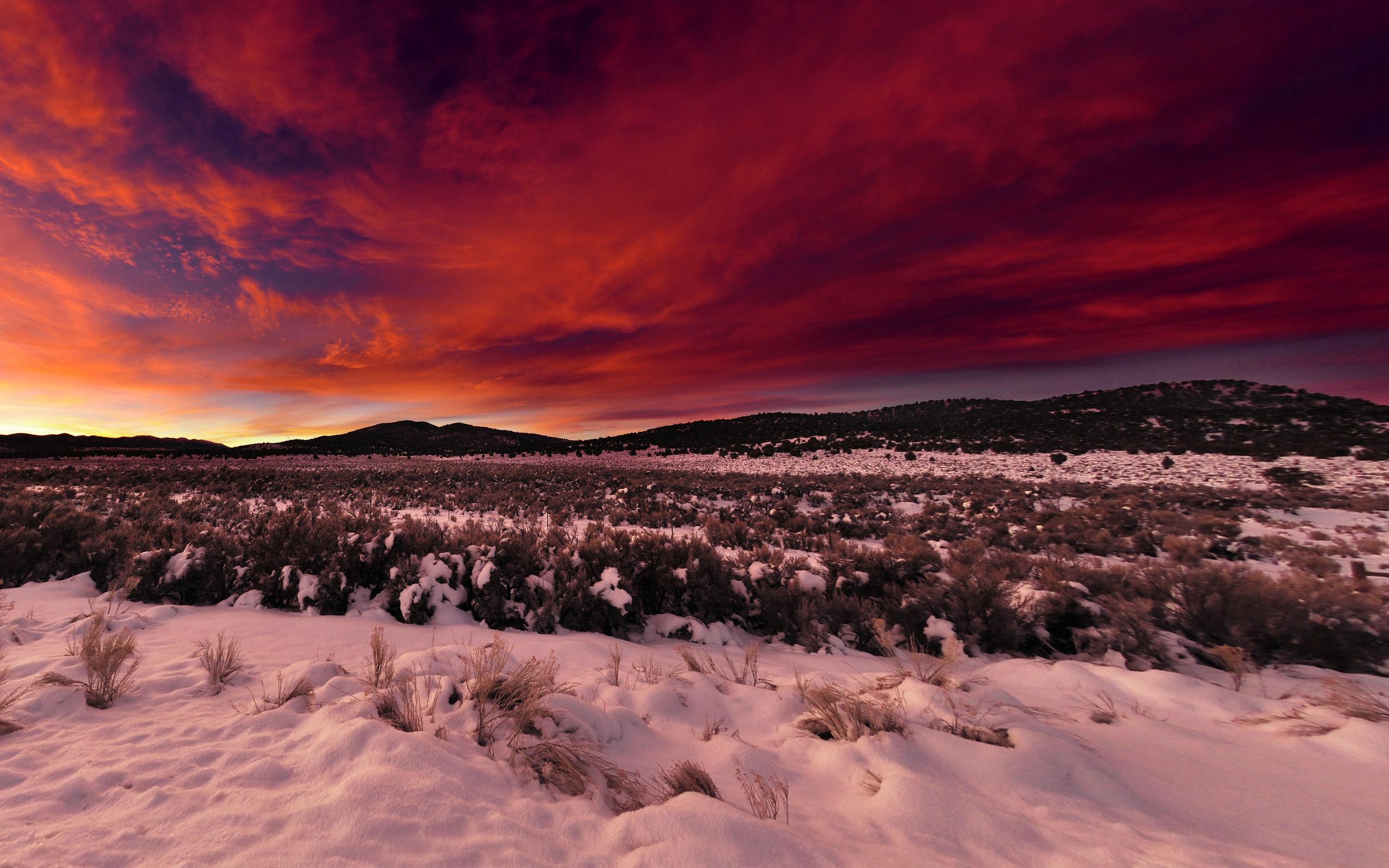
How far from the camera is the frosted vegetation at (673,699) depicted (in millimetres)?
2027

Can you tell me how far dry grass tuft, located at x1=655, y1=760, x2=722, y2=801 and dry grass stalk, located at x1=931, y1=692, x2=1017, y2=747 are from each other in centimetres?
158

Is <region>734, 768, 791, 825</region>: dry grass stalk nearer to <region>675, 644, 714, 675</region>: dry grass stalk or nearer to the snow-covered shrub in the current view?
<region>675, 644, 714, 675</region>: dry grass stalk

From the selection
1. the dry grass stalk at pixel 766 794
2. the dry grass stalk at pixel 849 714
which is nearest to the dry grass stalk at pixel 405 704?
the dry grass stalk at pixel 766 794

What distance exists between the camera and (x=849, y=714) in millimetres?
3053

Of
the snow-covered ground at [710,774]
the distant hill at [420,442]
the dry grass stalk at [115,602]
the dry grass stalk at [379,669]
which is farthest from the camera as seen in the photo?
the distant hill at [420,442]

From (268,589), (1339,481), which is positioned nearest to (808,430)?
(1339,481)

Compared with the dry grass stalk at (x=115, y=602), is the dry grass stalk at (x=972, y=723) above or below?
below

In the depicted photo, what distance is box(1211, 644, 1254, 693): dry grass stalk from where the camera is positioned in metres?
3.66

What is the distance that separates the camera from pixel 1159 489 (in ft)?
54.8

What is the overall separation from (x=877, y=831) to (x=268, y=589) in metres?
7.27

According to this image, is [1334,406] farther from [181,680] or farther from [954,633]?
[181,680]

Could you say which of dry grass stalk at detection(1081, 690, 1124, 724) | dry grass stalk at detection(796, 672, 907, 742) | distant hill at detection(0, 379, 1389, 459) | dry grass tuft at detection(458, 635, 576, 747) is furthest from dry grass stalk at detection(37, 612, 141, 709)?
distant hill at detection(0, 379, 1389, 459)

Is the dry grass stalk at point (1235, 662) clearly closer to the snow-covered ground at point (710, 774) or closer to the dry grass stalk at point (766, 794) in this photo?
the snow-covered ground at point (710, 774)

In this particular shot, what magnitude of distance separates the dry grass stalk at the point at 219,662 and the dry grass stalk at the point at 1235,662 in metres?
7.70
